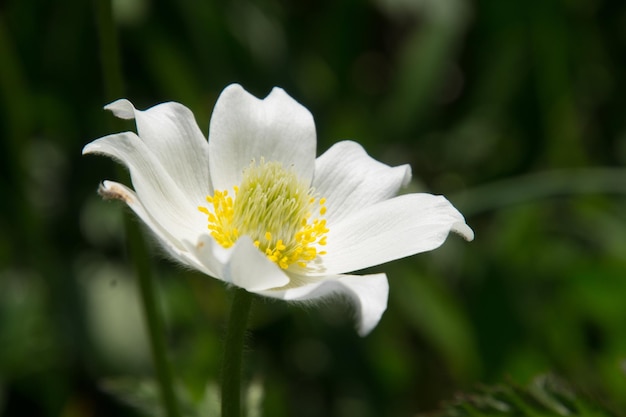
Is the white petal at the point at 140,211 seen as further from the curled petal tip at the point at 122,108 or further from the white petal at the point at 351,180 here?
the white petal at the point at 351,180

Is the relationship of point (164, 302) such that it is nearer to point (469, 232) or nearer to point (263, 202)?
point (263, 202)

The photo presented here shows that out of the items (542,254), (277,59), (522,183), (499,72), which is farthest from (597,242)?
(277,59)

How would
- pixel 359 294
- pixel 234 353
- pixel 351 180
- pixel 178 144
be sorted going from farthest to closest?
pixel 351 180, pixel 178 144, pixel 234 353, pixel 359 294

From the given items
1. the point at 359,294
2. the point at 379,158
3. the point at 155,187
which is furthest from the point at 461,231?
the point at 379,158

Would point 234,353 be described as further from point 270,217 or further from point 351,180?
point 351,180

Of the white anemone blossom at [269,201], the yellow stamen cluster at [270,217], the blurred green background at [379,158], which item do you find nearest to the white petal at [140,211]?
the white anemone blossom at [269,201]

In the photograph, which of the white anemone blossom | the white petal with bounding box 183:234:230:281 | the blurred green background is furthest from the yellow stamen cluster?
Answer: the blurred green background

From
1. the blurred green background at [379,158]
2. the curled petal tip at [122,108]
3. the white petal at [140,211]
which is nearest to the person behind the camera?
the white petal at [140,211]
